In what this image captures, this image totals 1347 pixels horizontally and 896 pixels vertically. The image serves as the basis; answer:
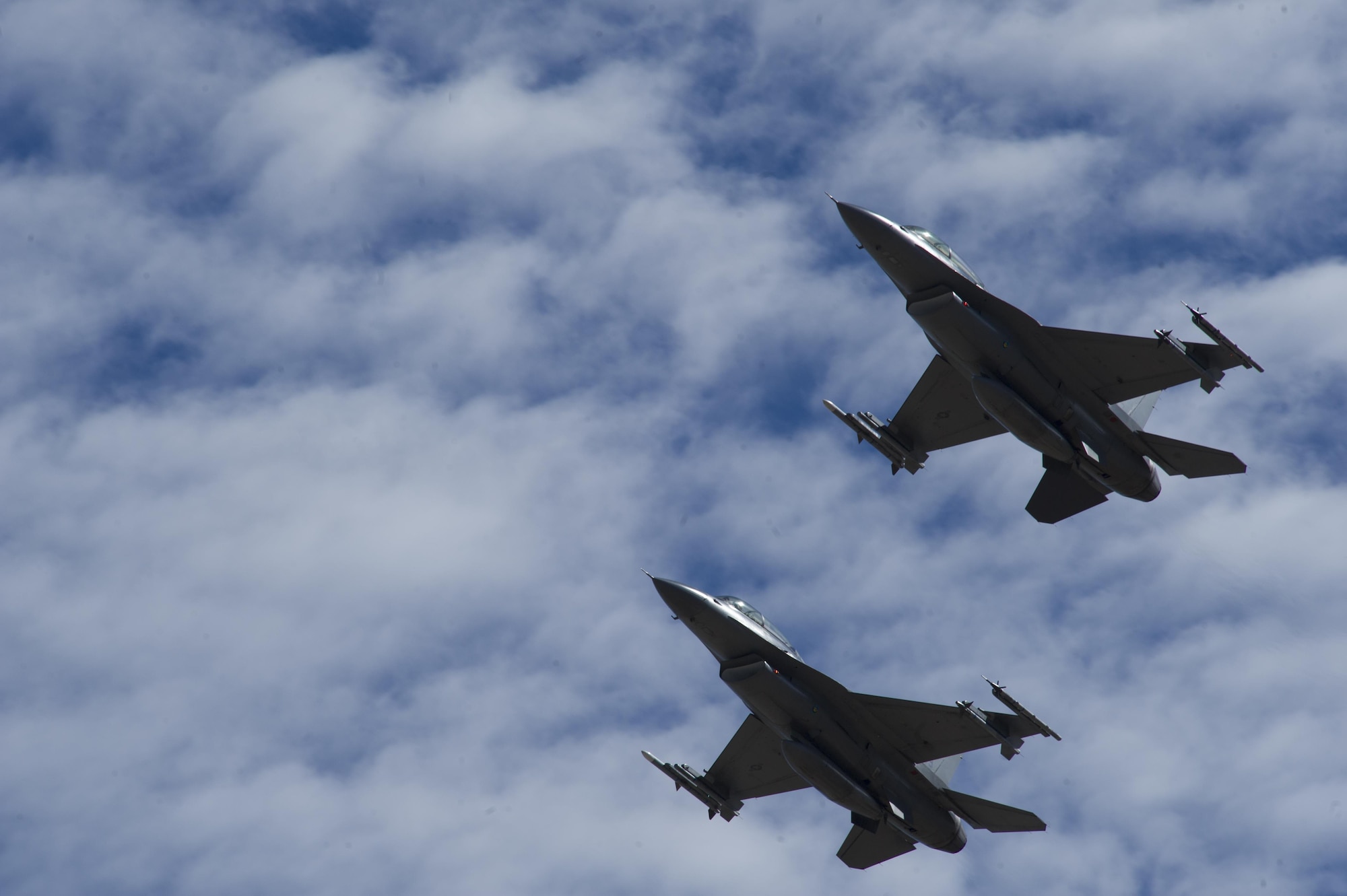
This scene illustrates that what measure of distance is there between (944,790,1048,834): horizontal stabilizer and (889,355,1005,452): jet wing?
14004 millimetres

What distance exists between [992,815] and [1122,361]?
56.1ft

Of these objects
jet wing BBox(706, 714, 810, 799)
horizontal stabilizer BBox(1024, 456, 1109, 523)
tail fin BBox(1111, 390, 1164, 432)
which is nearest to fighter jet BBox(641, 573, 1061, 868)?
jet wing BBox(706, 714, 810, 799)

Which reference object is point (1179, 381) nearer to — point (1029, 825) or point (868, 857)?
point (1029, 825)

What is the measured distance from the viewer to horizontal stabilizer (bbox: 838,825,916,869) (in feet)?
207

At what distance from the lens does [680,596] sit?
187 feet

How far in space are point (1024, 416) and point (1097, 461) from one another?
11.3 feet

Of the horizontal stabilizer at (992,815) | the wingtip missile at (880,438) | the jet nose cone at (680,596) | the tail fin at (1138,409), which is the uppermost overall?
the wingtip missile at (880,438)

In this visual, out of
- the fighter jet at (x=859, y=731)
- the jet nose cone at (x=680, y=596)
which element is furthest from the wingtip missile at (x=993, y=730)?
the jet nose cone at (x=680, y=596)

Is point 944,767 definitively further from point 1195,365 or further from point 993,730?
point 1195,365

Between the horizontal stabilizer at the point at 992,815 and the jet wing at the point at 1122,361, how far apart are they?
15315 millimetres

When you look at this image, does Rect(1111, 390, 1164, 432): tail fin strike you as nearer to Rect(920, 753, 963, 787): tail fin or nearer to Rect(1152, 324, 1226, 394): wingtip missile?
Rect(1152, 324, 1226, 394): wingtip missile

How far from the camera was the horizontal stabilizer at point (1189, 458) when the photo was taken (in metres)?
57.5

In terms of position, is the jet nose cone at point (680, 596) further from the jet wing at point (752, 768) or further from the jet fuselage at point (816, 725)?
the jet wing at point (752, 768)

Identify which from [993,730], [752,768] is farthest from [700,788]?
[993,730]
